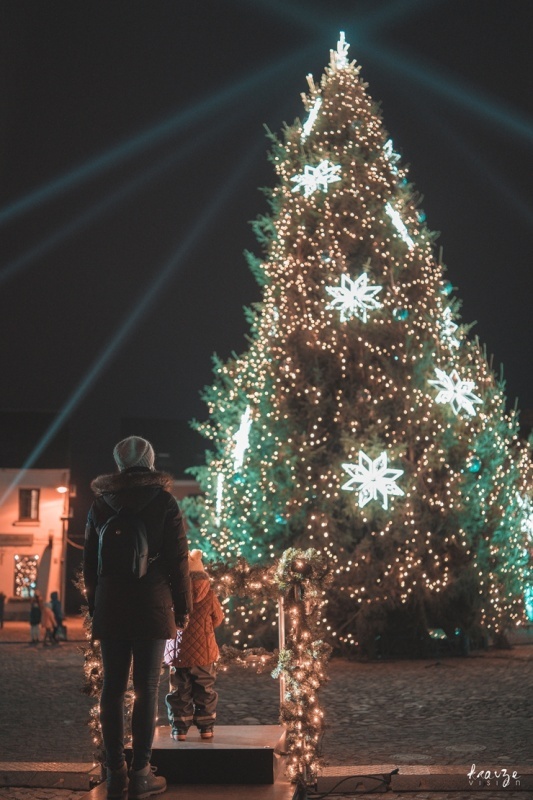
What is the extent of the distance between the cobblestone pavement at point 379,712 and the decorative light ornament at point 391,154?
32.6 feet

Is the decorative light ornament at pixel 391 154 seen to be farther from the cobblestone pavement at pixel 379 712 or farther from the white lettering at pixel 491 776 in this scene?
the white lettering at pixel 491 776

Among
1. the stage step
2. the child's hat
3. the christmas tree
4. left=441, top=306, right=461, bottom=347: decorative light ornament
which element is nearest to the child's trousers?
the stage step

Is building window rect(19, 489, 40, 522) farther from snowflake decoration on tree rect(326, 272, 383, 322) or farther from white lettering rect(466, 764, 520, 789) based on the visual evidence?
white lettering rect(466, 764, 520, 789)

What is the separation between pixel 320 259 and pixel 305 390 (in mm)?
2723

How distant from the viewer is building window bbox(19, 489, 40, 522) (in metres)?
43.7

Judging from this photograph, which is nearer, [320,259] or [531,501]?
[320,259]

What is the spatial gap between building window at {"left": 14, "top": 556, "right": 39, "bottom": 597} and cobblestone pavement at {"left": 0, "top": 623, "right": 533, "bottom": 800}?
26.6 m

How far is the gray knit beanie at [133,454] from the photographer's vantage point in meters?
5.29

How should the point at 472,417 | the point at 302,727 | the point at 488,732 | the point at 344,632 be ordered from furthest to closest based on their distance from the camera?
the point at 472,417
the point at 344,632
the point at 488,732
the point at 302,727

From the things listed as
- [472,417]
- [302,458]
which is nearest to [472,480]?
[472,417]

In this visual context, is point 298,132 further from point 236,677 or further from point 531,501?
point 236,677

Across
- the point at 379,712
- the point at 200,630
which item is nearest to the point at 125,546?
the point at 200,630

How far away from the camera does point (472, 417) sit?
17344mm

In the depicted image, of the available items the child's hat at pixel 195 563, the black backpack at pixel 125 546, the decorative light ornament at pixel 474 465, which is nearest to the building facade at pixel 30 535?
the decorative light ornament at pixel 474 465
